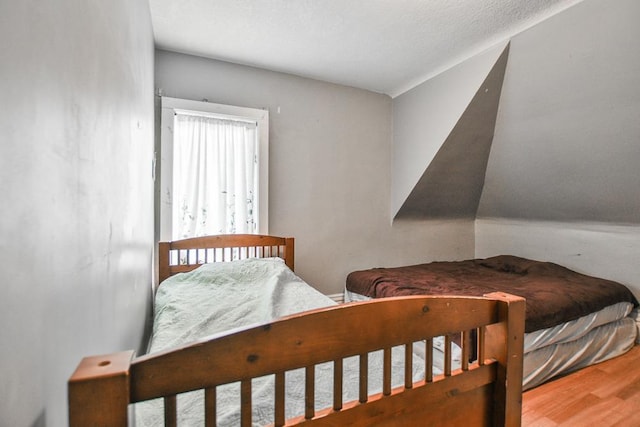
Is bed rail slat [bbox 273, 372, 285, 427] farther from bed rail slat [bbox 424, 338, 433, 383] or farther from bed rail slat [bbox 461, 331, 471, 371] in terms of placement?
bed rail slat [bbox 461, 331, 471, 371]

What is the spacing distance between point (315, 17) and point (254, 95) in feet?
3.18

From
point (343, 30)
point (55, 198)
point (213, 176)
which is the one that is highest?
point (343, 30)

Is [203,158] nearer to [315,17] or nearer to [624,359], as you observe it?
[315,17]

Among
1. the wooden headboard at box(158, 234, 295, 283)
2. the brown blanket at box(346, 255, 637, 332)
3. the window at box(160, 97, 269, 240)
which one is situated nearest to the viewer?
the brown blanket at box(346, 255, 637, 332)

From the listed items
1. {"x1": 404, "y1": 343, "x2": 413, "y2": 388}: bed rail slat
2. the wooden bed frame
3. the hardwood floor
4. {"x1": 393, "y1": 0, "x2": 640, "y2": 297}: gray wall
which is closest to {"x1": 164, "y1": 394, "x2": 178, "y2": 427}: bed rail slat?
the wooden bed frame

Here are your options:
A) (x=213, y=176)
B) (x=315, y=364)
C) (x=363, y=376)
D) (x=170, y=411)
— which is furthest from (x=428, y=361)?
(x=213, y=176)

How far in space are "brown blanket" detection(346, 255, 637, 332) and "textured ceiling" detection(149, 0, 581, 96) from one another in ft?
6.10

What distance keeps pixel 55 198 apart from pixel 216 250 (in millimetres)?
1949

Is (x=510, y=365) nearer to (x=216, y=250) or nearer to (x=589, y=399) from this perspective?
(x=589, y=399)

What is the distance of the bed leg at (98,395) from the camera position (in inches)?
17.7

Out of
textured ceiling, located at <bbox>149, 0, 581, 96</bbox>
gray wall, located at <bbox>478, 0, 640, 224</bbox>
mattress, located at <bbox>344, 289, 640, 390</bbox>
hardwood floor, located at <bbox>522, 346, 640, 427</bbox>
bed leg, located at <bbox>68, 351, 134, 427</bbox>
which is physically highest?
textured ceiling, located at <bbox>149, 0, 581, 96</bbox>

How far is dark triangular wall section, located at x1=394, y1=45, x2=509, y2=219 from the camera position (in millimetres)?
2559

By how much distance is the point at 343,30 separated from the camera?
2.13m

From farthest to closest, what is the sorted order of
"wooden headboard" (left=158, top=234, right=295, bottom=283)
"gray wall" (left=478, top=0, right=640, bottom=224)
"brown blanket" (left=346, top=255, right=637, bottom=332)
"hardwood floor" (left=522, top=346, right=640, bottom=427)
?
A: "wooden headboard" (left=158, top=234, right=295, bottom=283), "brown blanket" (left=346, top=255, right=637, bottom=332), "gray wall" (left=478, top=0, right=640, bottom=224), "hardwood floor" (left=522, top=346, right=640, bottom=427)
